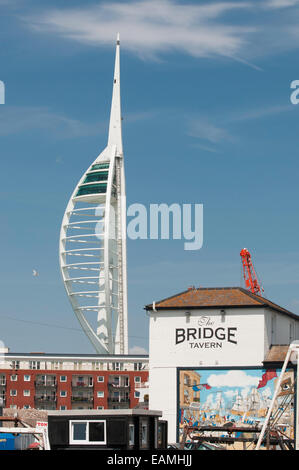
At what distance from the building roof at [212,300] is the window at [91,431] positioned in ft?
204

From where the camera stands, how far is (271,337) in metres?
101

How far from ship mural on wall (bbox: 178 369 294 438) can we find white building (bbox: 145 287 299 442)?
0.35 ft

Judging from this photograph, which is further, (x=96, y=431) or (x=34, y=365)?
(x=34, y=365)

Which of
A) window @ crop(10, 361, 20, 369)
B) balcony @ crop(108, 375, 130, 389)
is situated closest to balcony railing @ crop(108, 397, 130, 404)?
balcony @ crop(108, 375, 130, 389)

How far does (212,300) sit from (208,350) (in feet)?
18.4

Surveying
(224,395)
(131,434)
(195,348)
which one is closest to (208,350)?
(195,348)

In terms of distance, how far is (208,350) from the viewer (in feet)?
328

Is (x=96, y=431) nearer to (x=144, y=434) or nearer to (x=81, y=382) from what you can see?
(x=144, y=434)

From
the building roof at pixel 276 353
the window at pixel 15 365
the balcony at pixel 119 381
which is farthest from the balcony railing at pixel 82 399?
the building roof at pixel 276 353

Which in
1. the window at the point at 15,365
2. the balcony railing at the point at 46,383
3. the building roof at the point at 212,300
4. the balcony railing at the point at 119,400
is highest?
the building roof at the point at 212,300

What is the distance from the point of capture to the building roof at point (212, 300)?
99875 mm

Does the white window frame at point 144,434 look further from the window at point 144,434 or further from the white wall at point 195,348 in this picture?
the white wall at point 195,348

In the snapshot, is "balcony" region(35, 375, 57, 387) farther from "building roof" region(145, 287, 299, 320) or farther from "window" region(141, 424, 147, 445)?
"window" region(141, 424, 147, 445)
